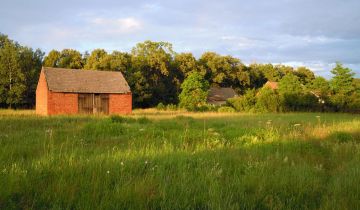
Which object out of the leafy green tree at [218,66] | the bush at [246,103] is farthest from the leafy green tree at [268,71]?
the bush at [246,103]

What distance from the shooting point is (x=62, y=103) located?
35.7 m

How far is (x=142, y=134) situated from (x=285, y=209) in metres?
7.57

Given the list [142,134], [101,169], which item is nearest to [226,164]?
[101,169]

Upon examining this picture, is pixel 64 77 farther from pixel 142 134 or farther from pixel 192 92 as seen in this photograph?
pixel 142 134

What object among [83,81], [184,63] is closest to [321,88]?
[184,63]

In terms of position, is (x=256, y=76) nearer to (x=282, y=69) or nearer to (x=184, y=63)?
(x=282, y=69)

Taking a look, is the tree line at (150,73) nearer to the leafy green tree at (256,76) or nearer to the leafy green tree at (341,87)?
the leafy green tree at (341,87)

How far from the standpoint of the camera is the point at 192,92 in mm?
49688

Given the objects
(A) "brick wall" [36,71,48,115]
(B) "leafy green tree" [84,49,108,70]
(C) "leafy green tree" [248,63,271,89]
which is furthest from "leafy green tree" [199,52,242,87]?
(A) "brick wall" [36,71,48,115]

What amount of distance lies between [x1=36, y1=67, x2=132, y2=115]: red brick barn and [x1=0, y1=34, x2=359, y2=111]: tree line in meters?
9.49

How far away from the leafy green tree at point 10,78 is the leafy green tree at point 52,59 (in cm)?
646

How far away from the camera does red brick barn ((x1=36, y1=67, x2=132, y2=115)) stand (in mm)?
35438

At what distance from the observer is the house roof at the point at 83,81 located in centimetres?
3621

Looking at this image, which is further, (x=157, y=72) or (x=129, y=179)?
(x=157, y=72)
